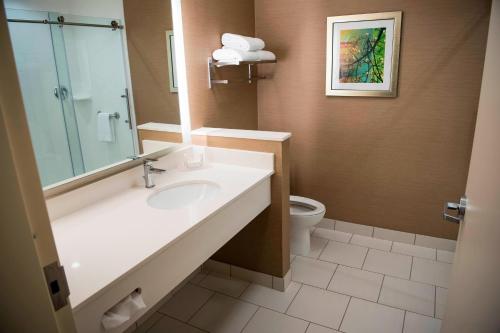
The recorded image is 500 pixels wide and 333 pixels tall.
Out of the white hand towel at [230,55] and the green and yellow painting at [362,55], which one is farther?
the green and yellow painting at [362,55]

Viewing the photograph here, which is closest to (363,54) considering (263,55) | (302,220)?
(263,55)

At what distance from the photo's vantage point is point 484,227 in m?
0.82

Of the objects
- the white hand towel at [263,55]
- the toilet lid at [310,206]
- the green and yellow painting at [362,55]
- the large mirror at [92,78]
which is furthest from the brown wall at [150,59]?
the green and yellow painting at [362,55]

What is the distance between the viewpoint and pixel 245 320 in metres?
2.12

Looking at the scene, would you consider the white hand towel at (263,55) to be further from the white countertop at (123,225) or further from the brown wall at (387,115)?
the white countertop at (123,225)

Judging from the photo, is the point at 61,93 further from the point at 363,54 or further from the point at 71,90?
the point at 363,54

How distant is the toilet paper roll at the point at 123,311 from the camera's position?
109cm

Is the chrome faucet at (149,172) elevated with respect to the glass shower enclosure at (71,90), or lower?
lower

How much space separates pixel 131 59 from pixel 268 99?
144cm

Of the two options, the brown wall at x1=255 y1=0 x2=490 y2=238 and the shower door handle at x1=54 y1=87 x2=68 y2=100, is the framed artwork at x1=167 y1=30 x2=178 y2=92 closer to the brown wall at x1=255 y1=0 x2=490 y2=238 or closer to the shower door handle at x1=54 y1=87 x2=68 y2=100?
the shower door handle at x1=54 y1=87 x2=68 y2=100

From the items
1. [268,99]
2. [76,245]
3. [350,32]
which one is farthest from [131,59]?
[350,32]

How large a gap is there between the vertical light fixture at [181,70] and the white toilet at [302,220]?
1004 mm

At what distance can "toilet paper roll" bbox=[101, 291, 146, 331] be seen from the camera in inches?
42.9

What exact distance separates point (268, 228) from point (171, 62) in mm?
1189
